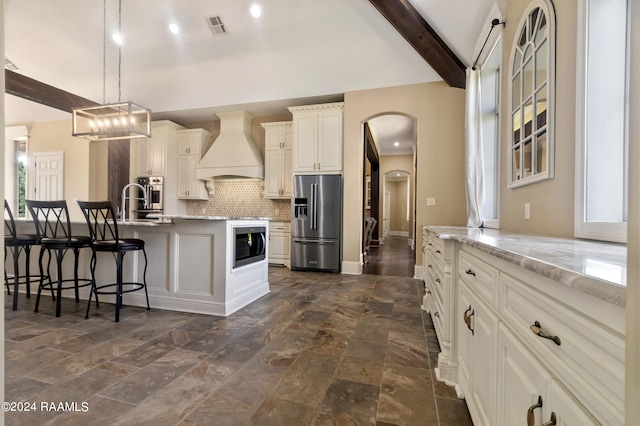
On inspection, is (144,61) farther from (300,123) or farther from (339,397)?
(339,397)

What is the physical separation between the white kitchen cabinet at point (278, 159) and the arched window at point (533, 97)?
3.83 meters

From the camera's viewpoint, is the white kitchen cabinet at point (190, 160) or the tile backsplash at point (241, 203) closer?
the tile backsplash at point (241, 203)

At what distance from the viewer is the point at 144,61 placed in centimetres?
486

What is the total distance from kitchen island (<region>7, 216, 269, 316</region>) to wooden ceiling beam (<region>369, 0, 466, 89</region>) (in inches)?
118

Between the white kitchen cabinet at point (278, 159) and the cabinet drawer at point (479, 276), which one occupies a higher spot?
the white kitchen cabinet at point (278, 159)

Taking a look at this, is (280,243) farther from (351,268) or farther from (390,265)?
(390,265)

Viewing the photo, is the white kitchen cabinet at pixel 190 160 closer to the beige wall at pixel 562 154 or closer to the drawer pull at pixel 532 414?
the beige wall at pixel 562 154

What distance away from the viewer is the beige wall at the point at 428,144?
427 cm

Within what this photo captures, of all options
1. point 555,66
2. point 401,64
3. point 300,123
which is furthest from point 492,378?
point 300,123

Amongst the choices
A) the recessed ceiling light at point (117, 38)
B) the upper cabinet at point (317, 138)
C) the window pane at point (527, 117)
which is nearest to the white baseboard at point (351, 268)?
the upper cabinet at point (317, 138)

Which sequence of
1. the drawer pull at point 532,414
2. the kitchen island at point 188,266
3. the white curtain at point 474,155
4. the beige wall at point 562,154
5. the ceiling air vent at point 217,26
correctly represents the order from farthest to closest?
the ceiling air vent at point 217,26, the white curtain at point 474,155, the kitchen island at point 188,266, the beige wall at point 562,154, the drawer pull at point 532,414

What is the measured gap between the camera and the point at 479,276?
1.23m

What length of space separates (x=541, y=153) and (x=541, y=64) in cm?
63

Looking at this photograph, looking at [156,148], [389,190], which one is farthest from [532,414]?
[389,190]
